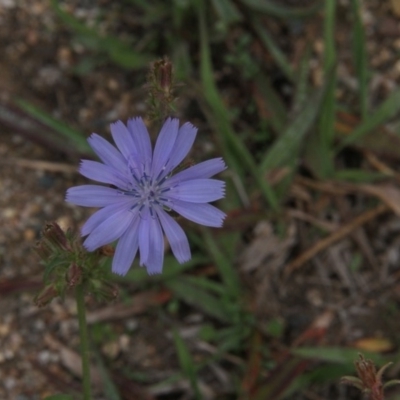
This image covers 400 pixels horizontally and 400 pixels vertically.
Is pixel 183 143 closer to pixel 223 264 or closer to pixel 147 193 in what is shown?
pixel 147 193

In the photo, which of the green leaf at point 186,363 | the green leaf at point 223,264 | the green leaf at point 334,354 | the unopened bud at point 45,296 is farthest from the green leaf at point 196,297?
the unopened bud at point 45,296

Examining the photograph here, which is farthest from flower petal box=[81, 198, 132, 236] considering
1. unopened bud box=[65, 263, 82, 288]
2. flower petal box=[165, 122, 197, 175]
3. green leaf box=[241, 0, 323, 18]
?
green leaf box=[241, 0, 323, 18]

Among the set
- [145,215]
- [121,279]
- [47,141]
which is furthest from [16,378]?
[145,215]

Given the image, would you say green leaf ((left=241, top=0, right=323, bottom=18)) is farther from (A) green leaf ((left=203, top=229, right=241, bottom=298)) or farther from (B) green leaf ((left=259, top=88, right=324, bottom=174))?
(A) green leaf ((left=203, top=229, right=241, bottom=298))

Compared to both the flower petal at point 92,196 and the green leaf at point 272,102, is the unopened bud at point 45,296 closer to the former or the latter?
the flower petal at point 92,196

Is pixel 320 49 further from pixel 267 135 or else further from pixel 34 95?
pixel 34 95

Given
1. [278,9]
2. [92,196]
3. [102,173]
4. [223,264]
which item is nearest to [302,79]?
[278,9]
